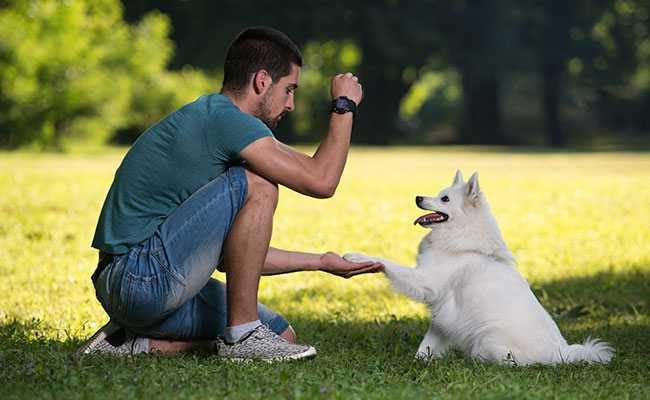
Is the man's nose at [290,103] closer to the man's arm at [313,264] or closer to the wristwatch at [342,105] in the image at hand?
the wristwatch at [342,105]

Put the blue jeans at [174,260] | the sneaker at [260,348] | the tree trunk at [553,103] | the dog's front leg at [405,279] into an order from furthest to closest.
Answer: the tree trunk at [553,103] < the dog's front leg at [405,279] < the sneaker at [260,348] < the blue jeans at [174,260]

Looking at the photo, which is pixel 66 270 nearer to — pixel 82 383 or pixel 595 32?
pixel 82 383

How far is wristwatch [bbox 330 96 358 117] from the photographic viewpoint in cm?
362

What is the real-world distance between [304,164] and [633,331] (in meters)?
2.95

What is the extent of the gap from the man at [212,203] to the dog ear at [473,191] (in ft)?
3.01

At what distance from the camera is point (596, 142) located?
40.3 metres

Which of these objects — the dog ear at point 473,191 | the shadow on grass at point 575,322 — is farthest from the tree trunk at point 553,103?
the dog ear at point 473,191

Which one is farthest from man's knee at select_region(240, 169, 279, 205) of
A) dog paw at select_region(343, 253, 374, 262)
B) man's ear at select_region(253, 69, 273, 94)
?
dog paw at select_region(343, 253, 374, 262)

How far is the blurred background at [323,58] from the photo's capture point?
24641mm

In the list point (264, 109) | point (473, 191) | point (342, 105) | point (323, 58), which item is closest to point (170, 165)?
point (264, 109)

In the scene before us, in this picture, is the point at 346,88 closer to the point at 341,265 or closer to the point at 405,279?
the point at 341,265

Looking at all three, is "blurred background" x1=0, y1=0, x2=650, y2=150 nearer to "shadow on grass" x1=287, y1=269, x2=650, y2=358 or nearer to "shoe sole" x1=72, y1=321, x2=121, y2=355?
"shadow on grass" x1=287, y1=269, x2=650, y2=358

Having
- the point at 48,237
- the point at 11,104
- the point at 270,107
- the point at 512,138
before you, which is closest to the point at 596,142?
the point at 512,138

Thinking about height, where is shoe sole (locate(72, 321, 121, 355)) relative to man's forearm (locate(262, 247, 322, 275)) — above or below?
below
